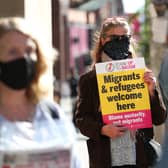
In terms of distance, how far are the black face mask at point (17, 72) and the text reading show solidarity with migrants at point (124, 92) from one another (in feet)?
4.64

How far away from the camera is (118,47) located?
4.60 metres

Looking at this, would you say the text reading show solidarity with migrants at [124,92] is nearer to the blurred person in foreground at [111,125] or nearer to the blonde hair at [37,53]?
the blurred person in foreground at [111,125]

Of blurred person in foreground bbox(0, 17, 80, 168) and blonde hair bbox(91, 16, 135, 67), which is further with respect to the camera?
blonde hair bbox(91, 16, 135, 67)

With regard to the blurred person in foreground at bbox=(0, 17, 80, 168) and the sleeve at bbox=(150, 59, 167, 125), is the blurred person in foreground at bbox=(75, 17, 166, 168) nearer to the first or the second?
the sleeve at bbox=(150, 59, 167, 125)

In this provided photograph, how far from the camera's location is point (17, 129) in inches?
122

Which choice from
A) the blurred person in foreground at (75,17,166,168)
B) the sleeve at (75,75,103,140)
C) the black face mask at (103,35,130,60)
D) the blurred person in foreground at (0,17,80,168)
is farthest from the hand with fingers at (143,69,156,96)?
the blurred person in foreground at (0,17,80,168)

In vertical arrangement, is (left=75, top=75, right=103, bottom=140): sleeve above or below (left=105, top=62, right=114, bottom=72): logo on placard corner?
below

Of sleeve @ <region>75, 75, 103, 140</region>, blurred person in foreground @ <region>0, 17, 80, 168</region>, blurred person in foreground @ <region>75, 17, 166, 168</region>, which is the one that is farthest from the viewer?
sleeve @ <region>75, 75, 103, 140</region>

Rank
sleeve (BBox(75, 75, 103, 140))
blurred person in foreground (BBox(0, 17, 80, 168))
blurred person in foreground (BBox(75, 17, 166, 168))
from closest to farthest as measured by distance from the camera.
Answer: blurred person in foreground (BBox(0, 17, 80, 168)), blurred person in foreground (BBox(75, 17, 166, 168)), sleeve (BBox(75, 75, 103, 140))

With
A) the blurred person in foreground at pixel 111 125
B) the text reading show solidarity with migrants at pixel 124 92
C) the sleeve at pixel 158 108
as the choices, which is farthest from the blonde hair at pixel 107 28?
the sleeve at pixel 158 108

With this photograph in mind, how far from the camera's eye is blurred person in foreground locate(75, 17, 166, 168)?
450 centimetres

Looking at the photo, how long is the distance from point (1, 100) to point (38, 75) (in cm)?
20

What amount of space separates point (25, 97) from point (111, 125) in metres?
1.34

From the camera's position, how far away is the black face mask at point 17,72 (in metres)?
3.11
